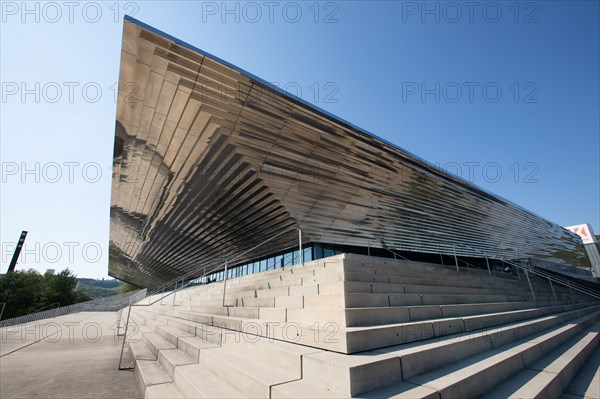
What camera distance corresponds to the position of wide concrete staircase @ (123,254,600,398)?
2291 millimetres

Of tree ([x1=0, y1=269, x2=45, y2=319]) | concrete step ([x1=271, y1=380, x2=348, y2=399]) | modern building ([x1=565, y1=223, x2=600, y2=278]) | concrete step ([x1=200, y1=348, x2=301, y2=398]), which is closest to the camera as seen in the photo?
concrete step ([x1=271, y1=380, x2=348, y2=399])

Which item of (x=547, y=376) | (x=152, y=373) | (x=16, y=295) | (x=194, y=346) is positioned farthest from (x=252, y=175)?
(x=16, y=295)

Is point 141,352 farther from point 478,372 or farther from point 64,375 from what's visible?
point 478,372

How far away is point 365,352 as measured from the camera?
2646mm

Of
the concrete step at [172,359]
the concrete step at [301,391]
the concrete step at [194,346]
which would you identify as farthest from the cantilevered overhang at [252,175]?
the concrete step at [301,391]

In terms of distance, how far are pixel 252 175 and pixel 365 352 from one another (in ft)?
27.3

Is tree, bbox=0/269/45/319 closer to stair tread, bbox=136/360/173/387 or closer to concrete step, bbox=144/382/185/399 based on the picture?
stair tread, bbox=136/360/173/387

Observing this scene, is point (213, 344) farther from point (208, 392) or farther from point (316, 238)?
point (316, 238)

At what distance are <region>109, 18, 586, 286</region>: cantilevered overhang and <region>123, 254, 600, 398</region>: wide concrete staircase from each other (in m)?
4.96

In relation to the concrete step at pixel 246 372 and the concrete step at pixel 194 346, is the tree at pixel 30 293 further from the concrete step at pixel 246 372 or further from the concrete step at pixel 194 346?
the concrete step at pixel 246 372

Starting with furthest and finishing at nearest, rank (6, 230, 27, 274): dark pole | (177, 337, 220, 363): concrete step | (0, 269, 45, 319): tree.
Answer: (6, 230, 27, 274): dark pole
(0, 269, 45, 319): tree
(177, 337, 220, 363): concrete step

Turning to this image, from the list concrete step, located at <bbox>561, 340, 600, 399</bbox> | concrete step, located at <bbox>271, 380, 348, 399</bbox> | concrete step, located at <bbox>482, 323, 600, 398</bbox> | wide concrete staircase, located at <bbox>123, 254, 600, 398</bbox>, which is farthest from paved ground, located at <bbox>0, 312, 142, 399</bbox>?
concrete step, located at <bbox>561, 340, 600, 399</bbox>

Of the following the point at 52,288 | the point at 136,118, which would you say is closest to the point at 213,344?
the point at 136,118

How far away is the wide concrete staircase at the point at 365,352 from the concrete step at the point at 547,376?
1cm
